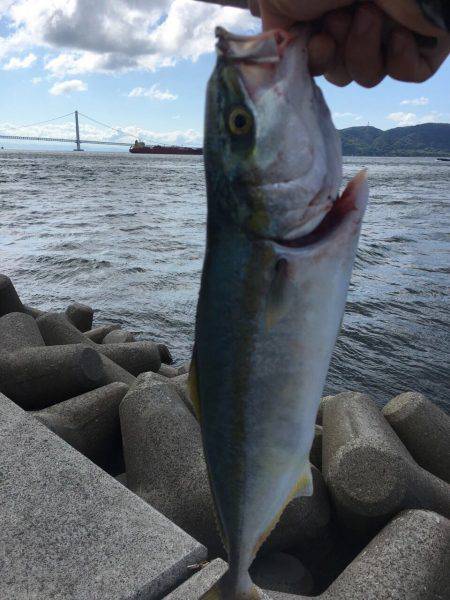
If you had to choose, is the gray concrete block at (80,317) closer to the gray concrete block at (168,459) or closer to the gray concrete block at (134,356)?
the gray concrete block at (134,356)

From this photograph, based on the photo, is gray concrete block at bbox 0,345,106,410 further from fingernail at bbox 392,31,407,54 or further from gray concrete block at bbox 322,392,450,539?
fingernail at bbox 392,31,407,54

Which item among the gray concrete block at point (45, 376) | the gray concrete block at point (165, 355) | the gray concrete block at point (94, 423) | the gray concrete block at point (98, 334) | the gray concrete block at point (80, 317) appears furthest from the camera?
the gray concrete block at point (80, 317)

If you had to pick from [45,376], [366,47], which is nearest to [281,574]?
[45,376]

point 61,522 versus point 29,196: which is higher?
point 61,522

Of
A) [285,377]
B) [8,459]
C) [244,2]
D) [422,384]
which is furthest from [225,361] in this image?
[422,384]

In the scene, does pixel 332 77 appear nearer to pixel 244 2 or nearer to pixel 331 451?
pixel 244 2

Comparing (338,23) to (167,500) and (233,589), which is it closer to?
(233,589)

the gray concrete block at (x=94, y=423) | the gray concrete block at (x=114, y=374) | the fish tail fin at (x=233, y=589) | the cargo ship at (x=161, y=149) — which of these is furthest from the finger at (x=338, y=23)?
the cargo ship at (x=161, y=149)
